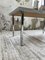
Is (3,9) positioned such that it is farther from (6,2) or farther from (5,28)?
(5,28)

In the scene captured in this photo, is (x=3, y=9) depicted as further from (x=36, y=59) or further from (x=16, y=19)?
(x=36, y=59)

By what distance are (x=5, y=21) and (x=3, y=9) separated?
59 centimetres

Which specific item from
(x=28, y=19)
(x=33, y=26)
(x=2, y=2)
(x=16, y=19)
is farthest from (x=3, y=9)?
(x=33, y=26)

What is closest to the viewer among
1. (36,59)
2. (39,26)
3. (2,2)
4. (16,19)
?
(36,59)

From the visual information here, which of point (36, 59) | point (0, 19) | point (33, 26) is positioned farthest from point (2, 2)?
point (36, 59)

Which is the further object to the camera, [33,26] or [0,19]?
[33,26]

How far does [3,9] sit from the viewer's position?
503 centimetres

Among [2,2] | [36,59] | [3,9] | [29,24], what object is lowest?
[36,59]

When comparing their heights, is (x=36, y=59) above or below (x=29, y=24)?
below

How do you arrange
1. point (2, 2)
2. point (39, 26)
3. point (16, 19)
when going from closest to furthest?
1. point (2, 2)
2. point (16, 19)
3. point (39, 26)

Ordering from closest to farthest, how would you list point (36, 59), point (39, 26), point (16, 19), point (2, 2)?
point (36, 59) < point (2, 2) < point (16, 19) < point (39, 26)

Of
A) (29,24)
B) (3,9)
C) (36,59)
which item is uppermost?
(3,9)

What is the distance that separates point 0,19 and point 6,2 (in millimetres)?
892

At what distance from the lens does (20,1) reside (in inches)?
208
